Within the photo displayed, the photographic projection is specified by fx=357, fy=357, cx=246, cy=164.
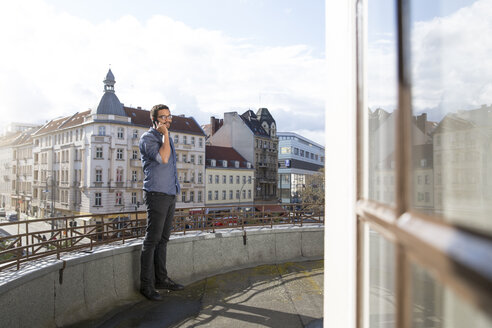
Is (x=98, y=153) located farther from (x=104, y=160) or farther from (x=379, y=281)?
(x=379, y=281)

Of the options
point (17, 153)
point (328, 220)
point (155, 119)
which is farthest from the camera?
point (17, 153)

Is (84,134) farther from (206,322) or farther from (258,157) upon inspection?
(206,322)

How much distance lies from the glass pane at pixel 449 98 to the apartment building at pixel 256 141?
61.5 m

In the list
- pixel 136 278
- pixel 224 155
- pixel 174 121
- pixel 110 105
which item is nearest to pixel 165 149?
pixel 136 278

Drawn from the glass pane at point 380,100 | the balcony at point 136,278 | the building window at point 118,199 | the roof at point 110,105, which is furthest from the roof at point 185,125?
the glass pane at point 380,100

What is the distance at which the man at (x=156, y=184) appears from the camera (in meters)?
4.80

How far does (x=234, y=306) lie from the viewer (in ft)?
16.6

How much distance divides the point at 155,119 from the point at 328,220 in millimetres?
3449

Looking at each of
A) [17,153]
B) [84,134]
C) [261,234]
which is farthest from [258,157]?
[261,234]

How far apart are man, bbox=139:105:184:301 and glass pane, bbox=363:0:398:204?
3667 millimetres

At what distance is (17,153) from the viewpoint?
63031 mm

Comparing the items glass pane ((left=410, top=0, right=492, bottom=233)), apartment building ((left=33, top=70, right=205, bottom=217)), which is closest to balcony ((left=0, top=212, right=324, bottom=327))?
glass pane ((left=410, top=0, right=492, bottom=233))

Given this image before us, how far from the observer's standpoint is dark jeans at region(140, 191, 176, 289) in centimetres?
491

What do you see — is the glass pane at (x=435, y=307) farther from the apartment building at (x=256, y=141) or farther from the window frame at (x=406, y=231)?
the apartment building at (x=256, y=141)
